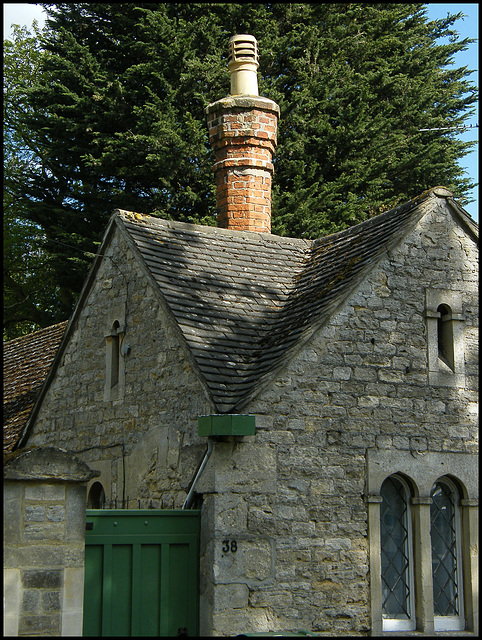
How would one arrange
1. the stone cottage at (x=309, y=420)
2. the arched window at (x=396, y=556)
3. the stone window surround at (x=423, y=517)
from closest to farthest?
the stone cottage at (x=309, y=420) → the stone window surround at (x=423, y=517) → the arched window at (x=396, y=556)

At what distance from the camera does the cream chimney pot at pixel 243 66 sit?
1299 cm

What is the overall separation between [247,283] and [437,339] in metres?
2.52

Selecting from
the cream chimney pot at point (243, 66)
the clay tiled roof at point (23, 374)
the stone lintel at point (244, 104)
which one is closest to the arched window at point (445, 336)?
the stone lintel at point (244, 104)

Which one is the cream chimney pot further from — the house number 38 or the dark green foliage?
the house number 38

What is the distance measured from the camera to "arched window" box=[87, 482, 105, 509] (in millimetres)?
10172

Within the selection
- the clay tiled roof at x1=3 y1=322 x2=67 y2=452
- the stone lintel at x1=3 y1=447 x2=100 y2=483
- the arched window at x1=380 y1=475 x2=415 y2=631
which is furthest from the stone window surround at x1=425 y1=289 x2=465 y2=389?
the clay tiled roof at x1=3 y1=322 x2=67 y2=452

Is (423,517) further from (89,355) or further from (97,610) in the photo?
(89,355)

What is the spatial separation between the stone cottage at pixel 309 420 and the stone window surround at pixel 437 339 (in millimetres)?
21

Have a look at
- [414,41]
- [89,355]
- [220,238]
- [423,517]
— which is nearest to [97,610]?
[423,517]

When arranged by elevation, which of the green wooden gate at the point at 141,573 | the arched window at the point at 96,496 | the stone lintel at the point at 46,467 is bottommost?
the green wooden gate at the point at 141,573

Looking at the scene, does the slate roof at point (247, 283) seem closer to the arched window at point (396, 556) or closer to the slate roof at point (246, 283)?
the slate roof at point (246, 283)

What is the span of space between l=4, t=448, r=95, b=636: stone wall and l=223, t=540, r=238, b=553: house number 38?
5.47 feet

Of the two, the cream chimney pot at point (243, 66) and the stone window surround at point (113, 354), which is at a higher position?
the cream chimney pot at point (243, 66)

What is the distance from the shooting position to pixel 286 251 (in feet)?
38.9
